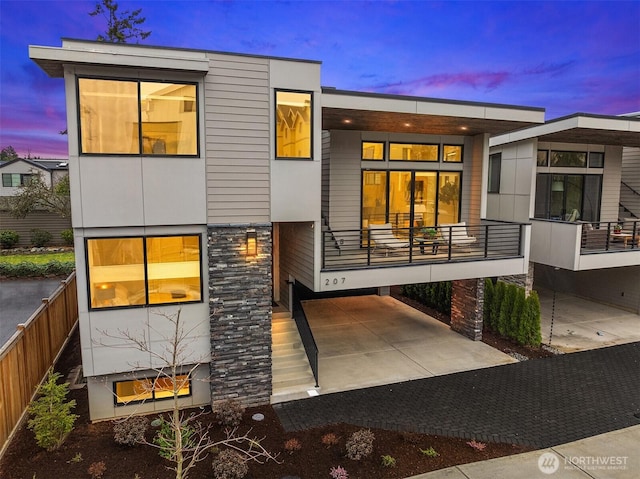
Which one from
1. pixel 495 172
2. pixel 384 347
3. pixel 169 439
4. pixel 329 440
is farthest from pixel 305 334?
pixel 495 172

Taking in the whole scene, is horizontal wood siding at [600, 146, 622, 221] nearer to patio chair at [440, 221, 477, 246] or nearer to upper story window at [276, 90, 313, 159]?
patio chair at [440, 221, 477, 246]

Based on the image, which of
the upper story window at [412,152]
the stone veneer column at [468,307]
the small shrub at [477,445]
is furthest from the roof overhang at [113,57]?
the stone veneer column at [468,307]

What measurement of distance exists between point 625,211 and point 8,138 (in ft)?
166

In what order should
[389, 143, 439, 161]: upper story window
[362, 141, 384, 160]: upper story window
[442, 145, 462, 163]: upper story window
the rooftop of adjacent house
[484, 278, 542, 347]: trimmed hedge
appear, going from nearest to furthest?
1. the rooftop of adjacent house
2. [484, 278, 542, 347]: trimmed hedge
3. [362, 141, 384, 160]: upper story window
4. [389, 143, 439, 161]: upper story window
5. [442, 145, 462, 163]: upper story window

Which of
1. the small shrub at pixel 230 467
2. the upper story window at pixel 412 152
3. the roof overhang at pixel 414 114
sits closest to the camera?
the small shrub at pixel 230 467

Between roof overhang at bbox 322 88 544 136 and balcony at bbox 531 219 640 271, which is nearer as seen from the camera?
roof overhang at bbox 322 88 544 136

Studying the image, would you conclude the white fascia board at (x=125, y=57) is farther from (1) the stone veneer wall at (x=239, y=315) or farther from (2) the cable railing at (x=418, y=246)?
(2) the cable railing at (x=418, y=246)

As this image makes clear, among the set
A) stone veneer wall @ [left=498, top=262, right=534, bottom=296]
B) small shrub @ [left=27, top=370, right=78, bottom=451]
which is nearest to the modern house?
small shrub @ [left=27, top=370, right=78, bottom=451]

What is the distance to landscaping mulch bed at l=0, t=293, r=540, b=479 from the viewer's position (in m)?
6.75

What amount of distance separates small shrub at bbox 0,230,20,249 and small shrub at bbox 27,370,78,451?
83.1ft

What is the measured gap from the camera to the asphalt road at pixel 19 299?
13.9m

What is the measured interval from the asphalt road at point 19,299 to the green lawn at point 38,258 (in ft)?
11.5

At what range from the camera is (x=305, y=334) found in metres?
10.9

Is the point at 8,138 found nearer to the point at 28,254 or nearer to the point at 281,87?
the point at 28,254
